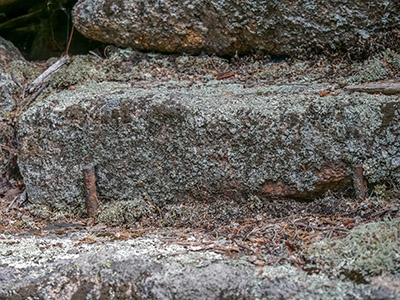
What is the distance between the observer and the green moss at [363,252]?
2045 mm

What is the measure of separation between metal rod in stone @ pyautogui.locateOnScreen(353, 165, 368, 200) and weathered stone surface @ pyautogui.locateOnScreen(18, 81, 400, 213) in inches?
1.5

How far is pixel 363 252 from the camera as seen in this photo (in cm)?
215

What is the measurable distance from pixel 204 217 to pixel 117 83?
1.54 meters

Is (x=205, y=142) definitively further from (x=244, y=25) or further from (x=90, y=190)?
(x=244, y=25)

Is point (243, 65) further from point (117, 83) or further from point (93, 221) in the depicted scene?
point (93, 221)

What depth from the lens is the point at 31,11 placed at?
15.8ft

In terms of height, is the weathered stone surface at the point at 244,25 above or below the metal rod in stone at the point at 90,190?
above

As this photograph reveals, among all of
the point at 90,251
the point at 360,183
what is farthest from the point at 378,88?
the point at 90,251

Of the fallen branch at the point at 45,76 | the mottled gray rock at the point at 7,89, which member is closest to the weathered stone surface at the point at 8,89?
the mottled gray rock at the point at 7,89

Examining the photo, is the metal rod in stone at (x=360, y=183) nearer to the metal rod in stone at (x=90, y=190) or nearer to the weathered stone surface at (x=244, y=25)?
the weathered stone surface at (x=244, y=25)

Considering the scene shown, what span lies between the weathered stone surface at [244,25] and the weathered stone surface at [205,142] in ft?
1.90

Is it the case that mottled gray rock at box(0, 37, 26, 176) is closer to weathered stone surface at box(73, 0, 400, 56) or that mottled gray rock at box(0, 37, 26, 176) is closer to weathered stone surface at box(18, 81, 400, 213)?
weathered stone surface at box(18, 81, 400, 213)

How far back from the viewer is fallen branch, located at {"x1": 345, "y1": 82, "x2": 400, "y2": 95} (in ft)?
9.71

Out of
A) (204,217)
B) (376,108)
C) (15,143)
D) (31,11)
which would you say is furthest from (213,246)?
(31,11)
